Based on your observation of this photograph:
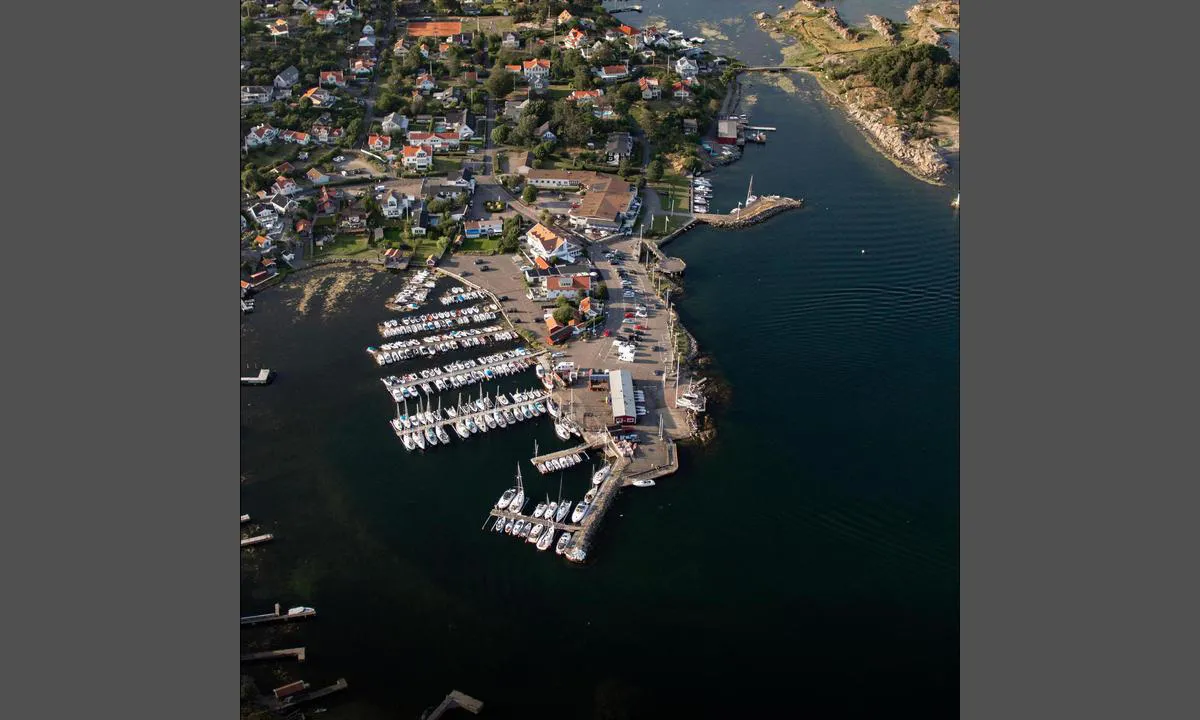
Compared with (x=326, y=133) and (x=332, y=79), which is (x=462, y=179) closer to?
(x=326, y=133)

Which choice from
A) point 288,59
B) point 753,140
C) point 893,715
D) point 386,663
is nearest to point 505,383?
point 386,663

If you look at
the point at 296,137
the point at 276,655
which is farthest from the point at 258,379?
the point at 296,137

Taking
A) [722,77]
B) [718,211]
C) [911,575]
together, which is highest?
[722,77]

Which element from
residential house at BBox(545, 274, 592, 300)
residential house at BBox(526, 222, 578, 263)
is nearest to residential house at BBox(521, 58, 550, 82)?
residential house at BBox(526, 222, 578, 263)

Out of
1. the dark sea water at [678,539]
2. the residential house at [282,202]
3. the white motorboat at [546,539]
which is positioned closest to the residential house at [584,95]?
the residential house at [282,202]

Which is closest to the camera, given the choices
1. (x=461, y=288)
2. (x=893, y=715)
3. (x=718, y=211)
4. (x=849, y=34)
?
(x=893, y=715)

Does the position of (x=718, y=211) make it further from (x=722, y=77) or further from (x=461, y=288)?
A: (x=722, y=77)
